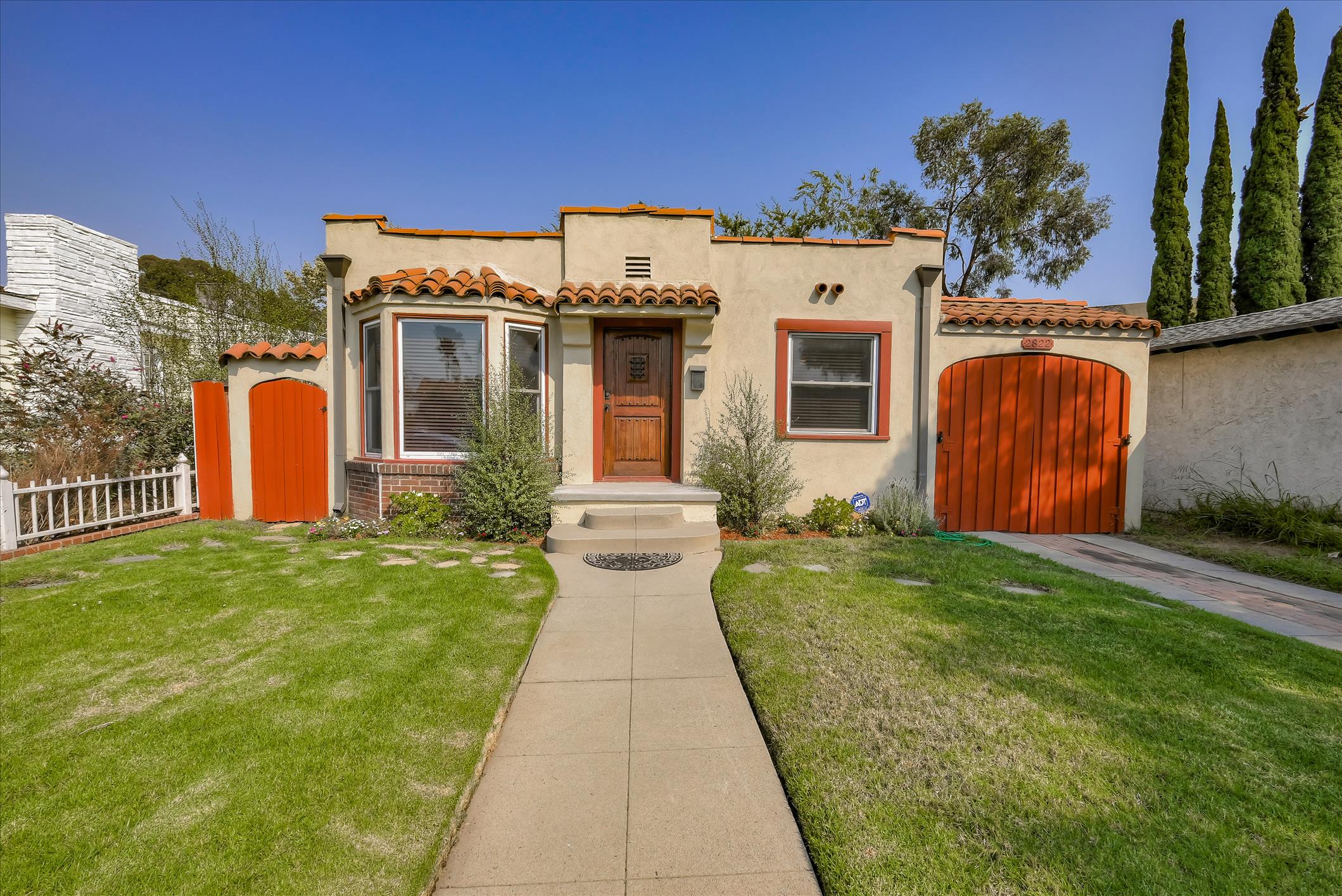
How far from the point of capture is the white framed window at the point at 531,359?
7.39 meters

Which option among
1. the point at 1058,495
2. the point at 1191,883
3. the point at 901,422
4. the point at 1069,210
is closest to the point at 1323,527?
the point at 1058,495

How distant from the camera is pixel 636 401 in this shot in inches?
310

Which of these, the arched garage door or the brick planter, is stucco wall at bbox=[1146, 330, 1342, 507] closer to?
the arched garage door

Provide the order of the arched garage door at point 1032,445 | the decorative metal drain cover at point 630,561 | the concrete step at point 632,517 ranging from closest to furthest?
the decorative metal drain cover at point 630,561
the concrete step at point 632,517
the arched garage door at point 1032,445

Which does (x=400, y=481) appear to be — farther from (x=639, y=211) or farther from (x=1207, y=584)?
(x=1207, y=584)

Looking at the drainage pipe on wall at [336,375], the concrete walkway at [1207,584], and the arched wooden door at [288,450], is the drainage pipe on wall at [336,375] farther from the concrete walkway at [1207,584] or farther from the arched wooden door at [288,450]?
the concrete walkway at [1207,584]

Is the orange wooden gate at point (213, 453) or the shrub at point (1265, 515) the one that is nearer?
the shrub at point (1265, 515)

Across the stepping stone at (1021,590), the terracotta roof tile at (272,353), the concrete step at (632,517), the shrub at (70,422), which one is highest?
the terracotta roof tile at (272,353)

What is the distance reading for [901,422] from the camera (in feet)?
25.5

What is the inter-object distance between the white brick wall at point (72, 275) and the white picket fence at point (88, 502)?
11.7ft

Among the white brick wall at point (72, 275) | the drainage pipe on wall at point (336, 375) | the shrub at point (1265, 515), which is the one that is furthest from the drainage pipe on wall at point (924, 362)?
the white brick wall at point (72, 275)

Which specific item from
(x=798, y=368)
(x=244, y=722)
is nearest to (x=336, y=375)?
(x=244, y=722)

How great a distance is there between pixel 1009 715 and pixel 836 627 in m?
1.23

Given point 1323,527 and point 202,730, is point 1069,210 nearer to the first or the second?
point 1323,527
